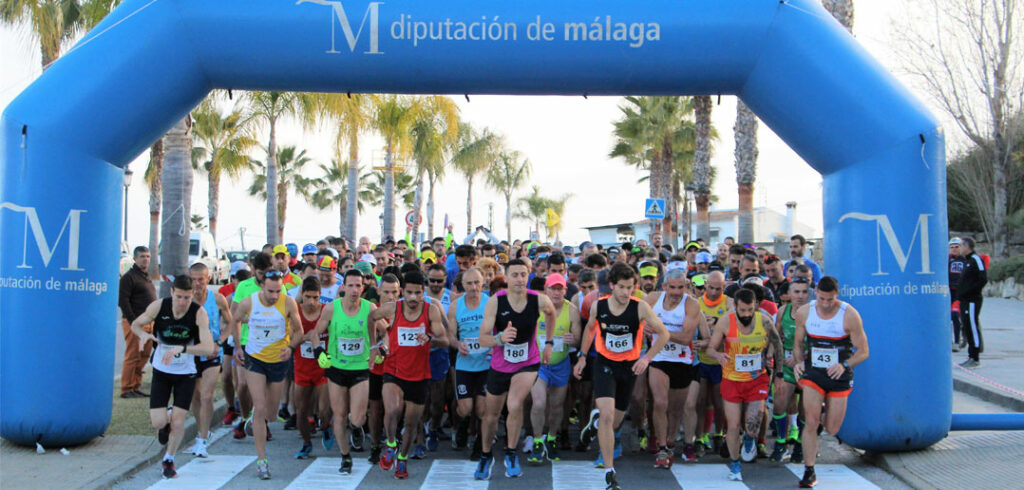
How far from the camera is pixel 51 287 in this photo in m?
8.05

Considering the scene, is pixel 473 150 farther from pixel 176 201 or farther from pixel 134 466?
pixel 134 466

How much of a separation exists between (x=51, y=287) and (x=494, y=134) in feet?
126

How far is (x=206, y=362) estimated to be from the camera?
8047 mm

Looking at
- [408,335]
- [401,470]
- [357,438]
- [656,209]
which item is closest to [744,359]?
[408,335]

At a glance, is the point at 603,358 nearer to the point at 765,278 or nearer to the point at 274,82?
the point at 765,278

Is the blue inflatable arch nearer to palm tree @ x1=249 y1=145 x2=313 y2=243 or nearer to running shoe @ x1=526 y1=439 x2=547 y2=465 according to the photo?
running shoe @ x1=526 y1=439 x2=547 y2=465

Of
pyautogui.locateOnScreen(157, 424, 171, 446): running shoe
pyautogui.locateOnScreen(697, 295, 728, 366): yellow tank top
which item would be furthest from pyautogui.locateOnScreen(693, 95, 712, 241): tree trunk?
pyautogui.locateOnScreen(157, 424, 171, 446): running shoe

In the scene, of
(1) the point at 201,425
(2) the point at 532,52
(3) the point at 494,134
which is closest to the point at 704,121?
(2) the point at 532,52

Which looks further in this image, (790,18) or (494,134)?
(494,134)

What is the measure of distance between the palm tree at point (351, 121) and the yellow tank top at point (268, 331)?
514 inches

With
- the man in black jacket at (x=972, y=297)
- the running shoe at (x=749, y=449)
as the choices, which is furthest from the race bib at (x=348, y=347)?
the man in black jacket at (x=972, y=297)

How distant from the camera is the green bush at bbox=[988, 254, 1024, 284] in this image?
86.3 ft

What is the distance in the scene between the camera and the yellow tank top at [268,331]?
26.6ft

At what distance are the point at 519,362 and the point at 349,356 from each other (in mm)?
1536
